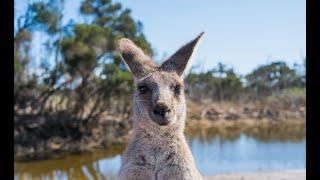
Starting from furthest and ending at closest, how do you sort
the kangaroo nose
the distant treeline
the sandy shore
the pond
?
the distant treeline
the pond
the sandy shore
the kangaroo nose

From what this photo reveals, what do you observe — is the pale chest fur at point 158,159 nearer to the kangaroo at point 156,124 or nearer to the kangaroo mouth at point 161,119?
the kangaroo at point 156,124

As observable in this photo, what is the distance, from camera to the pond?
16.1 metres

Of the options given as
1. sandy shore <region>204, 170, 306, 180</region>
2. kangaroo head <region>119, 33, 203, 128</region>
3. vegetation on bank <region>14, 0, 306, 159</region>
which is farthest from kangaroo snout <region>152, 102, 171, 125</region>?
vegetation on bank <region>14, 0, 306, 159</region>

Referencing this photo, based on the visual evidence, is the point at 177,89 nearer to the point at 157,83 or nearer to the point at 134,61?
the point at 157,83

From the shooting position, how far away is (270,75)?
37.5 metres

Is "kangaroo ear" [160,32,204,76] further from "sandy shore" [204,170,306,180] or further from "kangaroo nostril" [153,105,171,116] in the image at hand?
"sandy shore" [204,170,306,180]

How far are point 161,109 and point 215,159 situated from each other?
15203 millimetres

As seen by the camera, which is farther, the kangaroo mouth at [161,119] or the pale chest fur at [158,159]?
the pale chest fur at [158,159]

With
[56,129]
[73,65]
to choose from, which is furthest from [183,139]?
[56,129]

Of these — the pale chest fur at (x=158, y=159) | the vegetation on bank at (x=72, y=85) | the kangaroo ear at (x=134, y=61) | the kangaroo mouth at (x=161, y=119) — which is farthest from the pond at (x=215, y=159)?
the kangaroo mouth at (x=161, y=119)

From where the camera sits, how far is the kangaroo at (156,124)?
2.76 m

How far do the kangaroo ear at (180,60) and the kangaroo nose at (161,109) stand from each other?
0.36m
